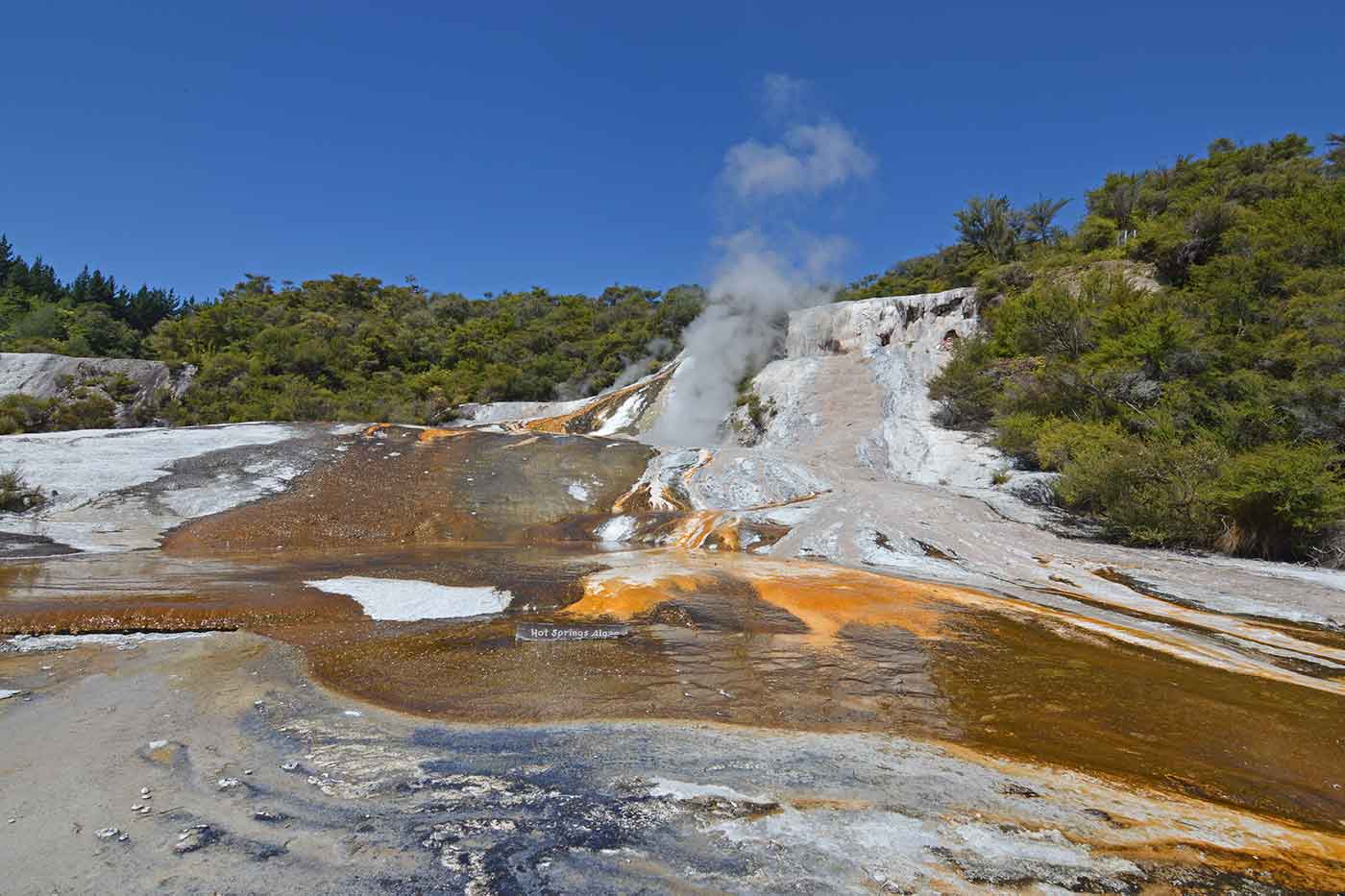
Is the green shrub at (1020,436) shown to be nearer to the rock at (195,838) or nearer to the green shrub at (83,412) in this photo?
the rock at (195,838)

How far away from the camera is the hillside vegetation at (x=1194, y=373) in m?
11.3

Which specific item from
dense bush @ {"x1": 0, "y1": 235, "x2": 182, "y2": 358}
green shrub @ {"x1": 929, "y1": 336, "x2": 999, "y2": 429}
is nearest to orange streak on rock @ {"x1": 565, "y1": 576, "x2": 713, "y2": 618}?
green shrub @ {"x1": 929, "y1": 336, "x2": 999, "y2": 429}

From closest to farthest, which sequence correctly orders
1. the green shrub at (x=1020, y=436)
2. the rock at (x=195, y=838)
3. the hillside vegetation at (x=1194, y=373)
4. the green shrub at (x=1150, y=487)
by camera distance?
the rock at (x=195, y=838) → the hillside vegetation at (x=1194, y=373) → the green shrub at (x=1150, y=487) → the green shrub at (x=1020, y=436)

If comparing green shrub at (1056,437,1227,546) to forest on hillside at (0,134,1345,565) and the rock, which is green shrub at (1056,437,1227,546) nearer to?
forest on hillside at (0,134,1345,565)

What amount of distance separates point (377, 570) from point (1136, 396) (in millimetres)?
17697

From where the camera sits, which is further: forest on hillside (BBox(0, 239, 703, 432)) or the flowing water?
forest on hillside (BBox(0, 239, 703, 432))

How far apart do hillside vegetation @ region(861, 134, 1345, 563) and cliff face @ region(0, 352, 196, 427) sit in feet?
121

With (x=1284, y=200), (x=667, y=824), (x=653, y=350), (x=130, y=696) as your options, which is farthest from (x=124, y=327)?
(x=1284, y=200)

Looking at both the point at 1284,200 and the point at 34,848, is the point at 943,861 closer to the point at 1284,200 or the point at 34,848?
the point at 34,848

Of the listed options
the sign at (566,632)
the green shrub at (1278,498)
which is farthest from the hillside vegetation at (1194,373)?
the sign at (566,632)

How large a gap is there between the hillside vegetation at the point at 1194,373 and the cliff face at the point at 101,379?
121ft

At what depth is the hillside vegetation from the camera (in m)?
11.3

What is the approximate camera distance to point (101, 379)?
29078mm

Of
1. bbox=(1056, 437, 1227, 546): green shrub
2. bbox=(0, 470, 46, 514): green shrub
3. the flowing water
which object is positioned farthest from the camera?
bbox=(0, 470, 46, 514): green shrub
